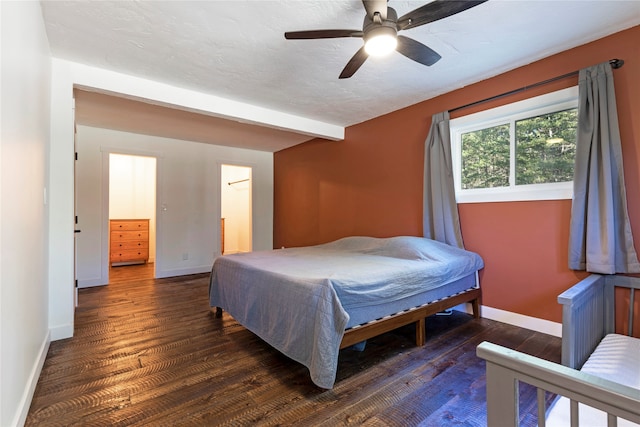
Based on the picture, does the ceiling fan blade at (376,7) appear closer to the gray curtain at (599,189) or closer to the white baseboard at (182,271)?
the gray curtain at (599,189)

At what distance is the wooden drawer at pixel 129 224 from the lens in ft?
19.5

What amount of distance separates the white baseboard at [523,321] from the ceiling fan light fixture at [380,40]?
2.48m

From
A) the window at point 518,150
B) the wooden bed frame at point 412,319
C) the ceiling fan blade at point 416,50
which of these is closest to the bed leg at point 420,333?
the wooden bed frame at point 412,319

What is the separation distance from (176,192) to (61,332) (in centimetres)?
296

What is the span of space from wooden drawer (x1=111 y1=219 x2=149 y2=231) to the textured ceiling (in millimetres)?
4371

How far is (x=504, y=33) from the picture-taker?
2.10 meters

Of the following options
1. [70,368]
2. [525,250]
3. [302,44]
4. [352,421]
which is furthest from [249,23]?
[525,250]

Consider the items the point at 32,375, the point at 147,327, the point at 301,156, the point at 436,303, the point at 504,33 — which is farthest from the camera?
the point at 301,156

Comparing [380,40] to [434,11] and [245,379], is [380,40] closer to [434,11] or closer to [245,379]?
[434,11]

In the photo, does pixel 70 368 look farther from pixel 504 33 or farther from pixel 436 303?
pixel 504 33

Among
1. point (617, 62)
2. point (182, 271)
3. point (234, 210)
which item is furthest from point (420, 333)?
point (234, 210)

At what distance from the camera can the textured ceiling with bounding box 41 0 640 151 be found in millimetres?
1841

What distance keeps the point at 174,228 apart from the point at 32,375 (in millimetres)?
3515

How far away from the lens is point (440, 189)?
3.03 m
